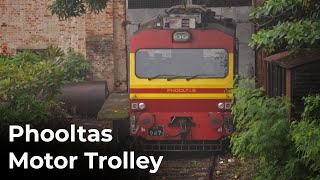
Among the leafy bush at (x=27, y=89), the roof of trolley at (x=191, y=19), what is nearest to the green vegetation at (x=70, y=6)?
the leafy bush at (x=27, y=89)

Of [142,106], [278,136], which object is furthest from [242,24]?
[278,136]

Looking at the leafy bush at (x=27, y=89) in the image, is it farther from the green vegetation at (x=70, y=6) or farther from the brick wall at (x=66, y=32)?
the brick wall at (x=66, y=32)

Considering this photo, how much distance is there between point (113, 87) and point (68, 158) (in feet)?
33.7

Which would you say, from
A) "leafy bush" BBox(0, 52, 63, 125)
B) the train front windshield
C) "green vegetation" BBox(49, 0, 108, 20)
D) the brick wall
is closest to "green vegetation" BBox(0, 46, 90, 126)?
"leafy bush" BBox(0, 52, 63, 125)

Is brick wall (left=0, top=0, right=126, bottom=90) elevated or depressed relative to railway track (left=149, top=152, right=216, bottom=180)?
elevated

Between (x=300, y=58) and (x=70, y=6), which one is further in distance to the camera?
(x=70, y=6)

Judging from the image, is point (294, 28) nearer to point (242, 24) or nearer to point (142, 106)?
point (142, 106)

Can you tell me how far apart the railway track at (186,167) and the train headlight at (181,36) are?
7.78 feet

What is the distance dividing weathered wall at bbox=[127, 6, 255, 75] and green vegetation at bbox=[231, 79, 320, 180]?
344 inches

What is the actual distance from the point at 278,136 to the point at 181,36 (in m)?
4.09

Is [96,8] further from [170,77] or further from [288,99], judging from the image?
[288,99]

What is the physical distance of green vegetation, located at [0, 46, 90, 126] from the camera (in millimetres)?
9961

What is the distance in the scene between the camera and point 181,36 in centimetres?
1175

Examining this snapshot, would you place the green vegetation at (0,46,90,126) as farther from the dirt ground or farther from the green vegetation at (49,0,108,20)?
the dirt ground
